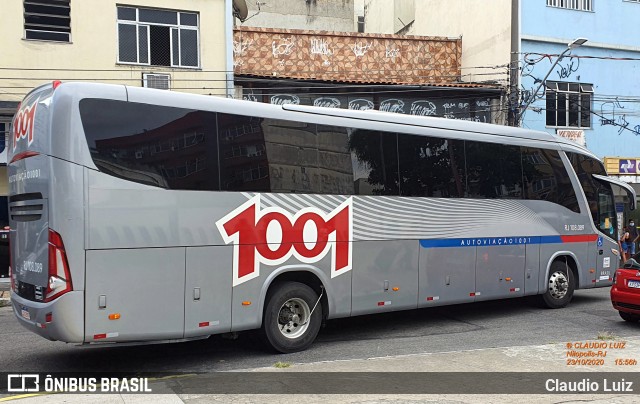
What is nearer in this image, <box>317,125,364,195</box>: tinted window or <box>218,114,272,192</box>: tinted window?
<box>218,114,272,192</box>: tinted window

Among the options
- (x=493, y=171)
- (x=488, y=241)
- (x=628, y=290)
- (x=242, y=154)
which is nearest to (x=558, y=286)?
(x=628, y=290)

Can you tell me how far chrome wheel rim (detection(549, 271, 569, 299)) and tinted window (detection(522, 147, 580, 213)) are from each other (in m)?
1.41

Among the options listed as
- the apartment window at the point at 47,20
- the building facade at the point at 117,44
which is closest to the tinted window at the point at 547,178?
the building facade at the point at 117,44

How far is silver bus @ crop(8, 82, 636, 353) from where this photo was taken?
7293mm

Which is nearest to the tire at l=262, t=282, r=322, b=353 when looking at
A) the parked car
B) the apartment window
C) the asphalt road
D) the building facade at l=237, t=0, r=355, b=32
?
the asphalt road

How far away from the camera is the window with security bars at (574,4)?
81.0 feet

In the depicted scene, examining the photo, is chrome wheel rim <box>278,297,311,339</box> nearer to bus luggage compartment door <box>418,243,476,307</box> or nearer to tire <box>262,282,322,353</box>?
tire <box>262,282,322,353</box>

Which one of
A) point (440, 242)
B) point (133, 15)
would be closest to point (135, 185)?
point (440, 242)

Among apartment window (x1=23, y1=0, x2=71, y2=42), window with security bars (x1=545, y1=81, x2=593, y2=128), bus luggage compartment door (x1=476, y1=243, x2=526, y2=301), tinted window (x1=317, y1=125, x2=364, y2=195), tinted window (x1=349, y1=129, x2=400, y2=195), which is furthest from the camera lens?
window with security bars (x1=545, y1=81, x2=593, y2=128)

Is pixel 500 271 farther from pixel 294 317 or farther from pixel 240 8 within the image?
pixel 240 8

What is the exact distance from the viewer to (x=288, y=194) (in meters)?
8.99

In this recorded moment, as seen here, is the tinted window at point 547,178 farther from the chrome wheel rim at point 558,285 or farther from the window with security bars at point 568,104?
the window with security bars at point 568,104

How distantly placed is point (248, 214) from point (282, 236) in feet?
2.09

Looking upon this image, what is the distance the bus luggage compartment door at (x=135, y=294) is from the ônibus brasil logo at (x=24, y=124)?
1752 mm
